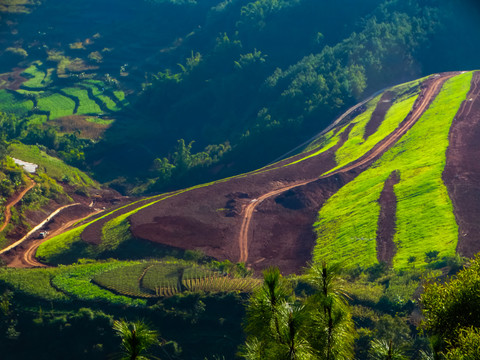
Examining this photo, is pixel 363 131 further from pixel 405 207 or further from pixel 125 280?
pixel 125 280

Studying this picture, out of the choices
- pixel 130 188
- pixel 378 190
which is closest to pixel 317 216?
pixel 378 190

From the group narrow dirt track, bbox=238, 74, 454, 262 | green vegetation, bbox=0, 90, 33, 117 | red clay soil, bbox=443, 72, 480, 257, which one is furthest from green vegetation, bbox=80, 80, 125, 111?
red clay soil, bbox=443, 72, 480, 257

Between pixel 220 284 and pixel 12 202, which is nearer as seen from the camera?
pixel 220 284

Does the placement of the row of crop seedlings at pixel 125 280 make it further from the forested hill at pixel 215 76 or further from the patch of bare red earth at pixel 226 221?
the forested hill at pixel 215 76

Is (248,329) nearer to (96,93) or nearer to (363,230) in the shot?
(363,230)

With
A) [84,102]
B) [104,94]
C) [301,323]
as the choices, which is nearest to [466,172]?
[301,323]
